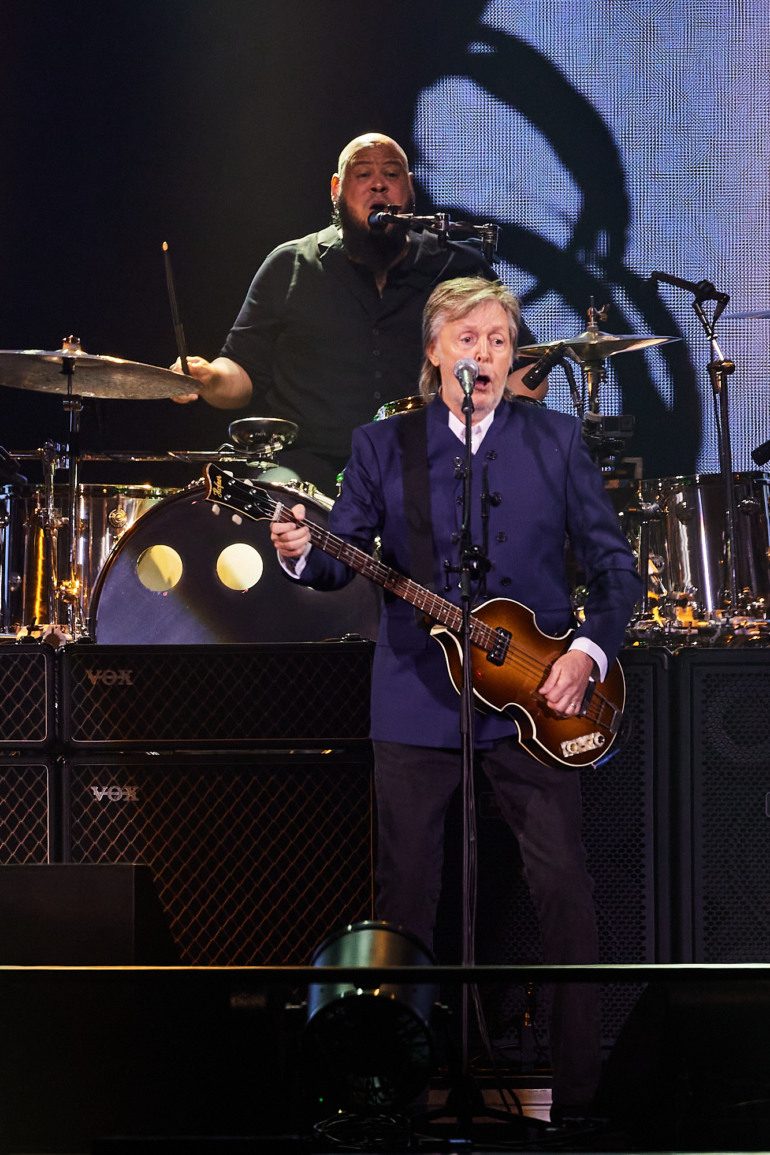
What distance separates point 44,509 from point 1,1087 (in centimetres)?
375

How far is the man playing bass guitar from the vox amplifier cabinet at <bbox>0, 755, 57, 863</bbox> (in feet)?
4.42

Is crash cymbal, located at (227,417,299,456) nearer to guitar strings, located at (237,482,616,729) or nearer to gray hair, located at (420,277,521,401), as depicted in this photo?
gray hair, located at (420,277,521,401)

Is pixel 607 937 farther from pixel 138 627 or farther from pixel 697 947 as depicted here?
pixel 138 627

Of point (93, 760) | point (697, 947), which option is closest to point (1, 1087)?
point (93, 760)

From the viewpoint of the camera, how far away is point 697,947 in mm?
4402

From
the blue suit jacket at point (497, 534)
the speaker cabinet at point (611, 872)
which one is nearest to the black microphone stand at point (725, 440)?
the speaker cabinet at point (611, 872)

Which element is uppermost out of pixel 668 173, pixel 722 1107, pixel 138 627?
pixel 668 173

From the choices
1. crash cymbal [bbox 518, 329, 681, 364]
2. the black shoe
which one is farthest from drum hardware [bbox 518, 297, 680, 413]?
the black shoe

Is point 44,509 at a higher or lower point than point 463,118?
lower

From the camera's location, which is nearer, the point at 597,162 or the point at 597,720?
the point at 597,720

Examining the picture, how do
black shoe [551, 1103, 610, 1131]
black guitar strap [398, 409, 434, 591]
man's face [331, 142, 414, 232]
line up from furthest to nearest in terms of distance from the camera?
man's face [331, 142, 414, 232] → black guitar strap [398, 409, 434, 591] → black shoe [551, 1103, 610, 1131]

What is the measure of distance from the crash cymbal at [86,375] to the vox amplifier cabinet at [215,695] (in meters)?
1.84

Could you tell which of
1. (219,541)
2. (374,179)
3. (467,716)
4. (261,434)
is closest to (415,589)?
(467,716)

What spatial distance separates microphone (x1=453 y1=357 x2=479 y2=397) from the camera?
347cm
